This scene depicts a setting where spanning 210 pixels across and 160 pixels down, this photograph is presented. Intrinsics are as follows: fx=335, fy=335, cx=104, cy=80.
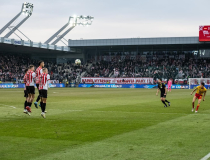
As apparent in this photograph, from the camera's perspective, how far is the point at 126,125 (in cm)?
1231

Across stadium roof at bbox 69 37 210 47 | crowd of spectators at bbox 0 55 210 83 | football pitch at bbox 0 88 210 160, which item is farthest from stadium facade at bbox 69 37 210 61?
football pitch at bbox 0 88 210 160

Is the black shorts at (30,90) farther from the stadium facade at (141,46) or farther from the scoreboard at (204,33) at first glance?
the stadium facade at (141,46)

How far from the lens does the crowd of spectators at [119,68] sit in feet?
233

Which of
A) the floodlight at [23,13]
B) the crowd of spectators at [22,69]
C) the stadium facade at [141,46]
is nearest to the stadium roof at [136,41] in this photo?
the stadium facade at [141,46]

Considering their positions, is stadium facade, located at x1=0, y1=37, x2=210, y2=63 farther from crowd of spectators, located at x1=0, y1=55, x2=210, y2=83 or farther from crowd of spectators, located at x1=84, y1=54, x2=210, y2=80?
crowd of spectators, located at x1=84, y1=54, x2=210, y2=80

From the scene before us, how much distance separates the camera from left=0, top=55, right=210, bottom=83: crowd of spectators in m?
70.9

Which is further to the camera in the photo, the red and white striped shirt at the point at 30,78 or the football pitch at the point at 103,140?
the red and white striped shirt at the point at 30,78

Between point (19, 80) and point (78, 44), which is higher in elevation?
point (78, 44)

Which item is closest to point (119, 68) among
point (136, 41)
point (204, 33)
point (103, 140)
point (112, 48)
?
point (136, 41)

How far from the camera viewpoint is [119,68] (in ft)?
257

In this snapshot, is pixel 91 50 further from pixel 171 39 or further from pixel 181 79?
pixel 181 79

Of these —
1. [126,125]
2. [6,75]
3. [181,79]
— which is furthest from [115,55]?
[126,125]

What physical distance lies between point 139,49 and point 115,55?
618 cm

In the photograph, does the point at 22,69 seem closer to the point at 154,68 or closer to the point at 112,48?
the point at 112,48
